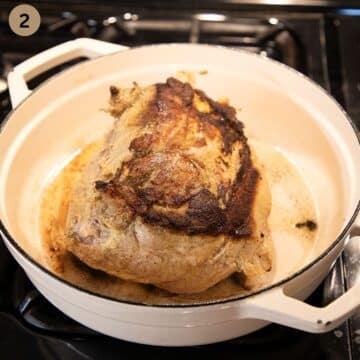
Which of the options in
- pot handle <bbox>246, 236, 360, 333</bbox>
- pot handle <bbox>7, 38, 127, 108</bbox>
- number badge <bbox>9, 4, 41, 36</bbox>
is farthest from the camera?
number badge <bbox>9, 4, 41, 36</bbox>

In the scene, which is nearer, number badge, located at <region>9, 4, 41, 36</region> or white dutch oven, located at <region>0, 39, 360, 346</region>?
white dutch oven, located at <region>0, 39, 360, 346</region>

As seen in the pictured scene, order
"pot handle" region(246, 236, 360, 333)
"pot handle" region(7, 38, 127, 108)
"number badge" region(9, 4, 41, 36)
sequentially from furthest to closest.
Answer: "number badge" region(9, 4, 41, 36)
"pot handle" region(7, 38, 127, 108)
"pot handle" region(246, 236, 360, 333)

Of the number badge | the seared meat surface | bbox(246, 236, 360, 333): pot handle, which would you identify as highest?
the number badge

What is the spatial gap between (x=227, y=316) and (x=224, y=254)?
3.8 inches

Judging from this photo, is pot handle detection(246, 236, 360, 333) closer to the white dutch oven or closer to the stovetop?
the white dutch oven

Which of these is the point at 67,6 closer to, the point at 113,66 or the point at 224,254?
the point at 113,66

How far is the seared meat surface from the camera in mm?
840

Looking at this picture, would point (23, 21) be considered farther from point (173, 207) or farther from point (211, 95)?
point (173, 207)

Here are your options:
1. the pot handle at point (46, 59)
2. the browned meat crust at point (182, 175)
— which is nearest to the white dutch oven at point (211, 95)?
the pot handle at point (46, 59)

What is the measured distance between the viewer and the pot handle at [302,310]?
747 millimetres

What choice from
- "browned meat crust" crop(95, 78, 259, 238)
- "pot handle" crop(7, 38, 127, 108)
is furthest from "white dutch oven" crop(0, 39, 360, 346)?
"browned meat crust" crop(95, 78, 259, 238)

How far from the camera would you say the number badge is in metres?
1.27

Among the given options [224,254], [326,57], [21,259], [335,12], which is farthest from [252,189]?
[335,12]

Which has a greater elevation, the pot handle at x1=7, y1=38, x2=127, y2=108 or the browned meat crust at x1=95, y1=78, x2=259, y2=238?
the pot handle at x1=7, y1=38, x2=127, y2=108
